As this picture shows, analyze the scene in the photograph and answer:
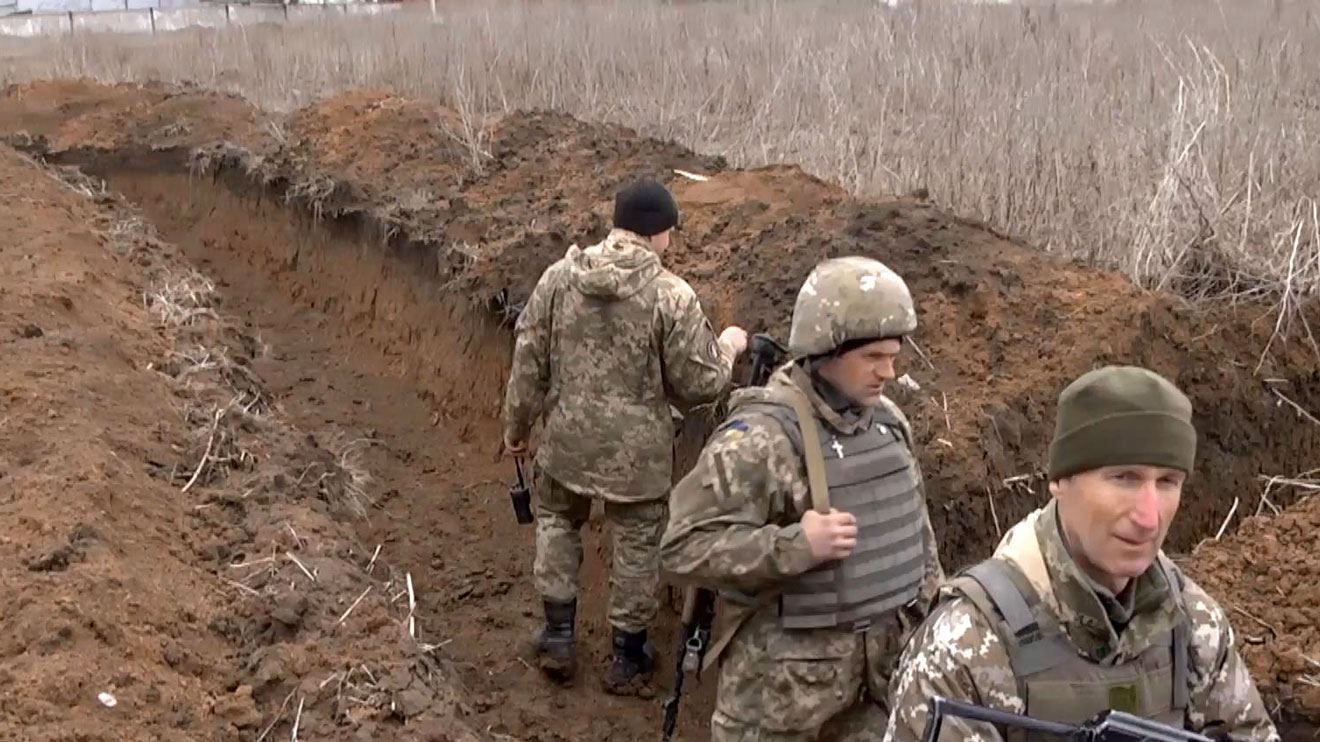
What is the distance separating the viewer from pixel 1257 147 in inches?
276

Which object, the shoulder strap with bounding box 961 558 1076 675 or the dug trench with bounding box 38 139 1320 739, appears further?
the dug trench with bounding box 38 139 1320 739

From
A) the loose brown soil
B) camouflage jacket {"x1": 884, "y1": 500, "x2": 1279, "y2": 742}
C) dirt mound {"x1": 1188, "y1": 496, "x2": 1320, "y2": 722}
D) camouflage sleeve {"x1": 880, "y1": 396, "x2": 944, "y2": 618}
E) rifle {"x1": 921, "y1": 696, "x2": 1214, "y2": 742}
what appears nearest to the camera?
rifle {"x1": 921, "y1": 696, "x2": 1214, "y2": 742}

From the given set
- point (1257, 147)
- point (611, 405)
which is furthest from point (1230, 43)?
point (611, 405)

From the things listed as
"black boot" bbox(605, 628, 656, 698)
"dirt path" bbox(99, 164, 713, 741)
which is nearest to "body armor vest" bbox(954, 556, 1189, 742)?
"dirt path" bbox(99, 164, 713, 741)

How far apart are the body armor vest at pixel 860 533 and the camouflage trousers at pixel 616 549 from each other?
196 cm

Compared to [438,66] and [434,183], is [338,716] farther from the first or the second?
[438,66]

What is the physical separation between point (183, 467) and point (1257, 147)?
19.6 ft

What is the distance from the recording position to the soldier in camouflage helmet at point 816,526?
10.3 ft

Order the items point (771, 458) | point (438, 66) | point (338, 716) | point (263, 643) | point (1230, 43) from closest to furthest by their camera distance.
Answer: point (771, 458)
point (338, 716)
point (263, 643)
point (1230, 43)
point (438, 66)

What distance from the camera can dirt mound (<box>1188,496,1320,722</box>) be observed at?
3781 millimetres

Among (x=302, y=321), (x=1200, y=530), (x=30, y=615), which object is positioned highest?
(x=30, y=615)

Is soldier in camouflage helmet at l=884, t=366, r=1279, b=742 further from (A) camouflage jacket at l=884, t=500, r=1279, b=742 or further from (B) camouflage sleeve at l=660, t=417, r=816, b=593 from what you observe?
(B) camouflage sleeve at l=660, t=417, r=816, b=593

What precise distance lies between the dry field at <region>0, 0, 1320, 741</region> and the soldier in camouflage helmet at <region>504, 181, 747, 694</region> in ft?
1.43

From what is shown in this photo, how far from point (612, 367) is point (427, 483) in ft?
9.61
